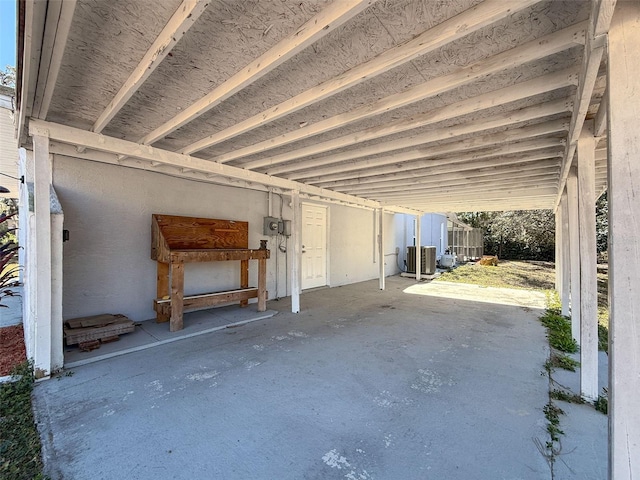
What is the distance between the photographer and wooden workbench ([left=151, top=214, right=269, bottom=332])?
4023mm

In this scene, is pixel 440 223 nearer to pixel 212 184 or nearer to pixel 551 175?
pixel 551 175

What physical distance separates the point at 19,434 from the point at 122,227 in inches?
106

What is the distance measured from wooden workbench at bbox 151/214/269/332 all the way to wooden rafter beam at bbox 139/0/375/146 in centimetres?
206

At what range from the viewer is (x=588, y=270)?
8.32ft

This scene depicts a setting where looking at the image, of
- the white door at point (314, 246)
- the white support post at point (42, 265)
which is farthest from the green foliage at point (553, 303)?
the white support post at point (42, 265)

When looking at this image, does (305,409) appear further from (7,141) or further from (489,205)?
(489,205)

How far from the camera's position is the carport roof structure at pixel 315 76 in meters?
1.54

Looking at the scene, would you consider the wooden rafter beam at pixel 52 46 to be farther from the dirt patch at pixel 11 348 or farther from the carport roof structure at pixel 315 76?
the dirt patch at pixel 11 348

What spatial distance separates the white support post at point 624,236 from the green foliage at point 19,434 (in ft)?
9.41

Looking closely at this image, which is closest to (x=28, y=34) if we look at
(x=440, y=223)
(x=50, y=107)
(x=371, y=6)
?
(x=50, y=107)

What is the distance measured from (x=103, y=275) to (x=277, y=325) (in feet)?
8.09

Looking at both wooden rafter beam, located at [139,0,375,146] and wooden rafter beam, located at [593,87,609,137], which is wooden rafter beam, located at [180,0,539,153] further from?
wooden rafter beam, located at [593,87,609,137]

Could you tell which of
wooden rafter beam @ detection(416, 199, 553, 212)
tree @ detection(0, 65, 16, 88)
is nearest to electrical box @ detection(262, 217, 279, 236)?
wooden rafter beam @ detection(416, 199, 553, 212)

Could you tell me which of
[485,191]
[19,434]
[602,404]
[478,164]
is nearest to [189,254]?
[19,434]
